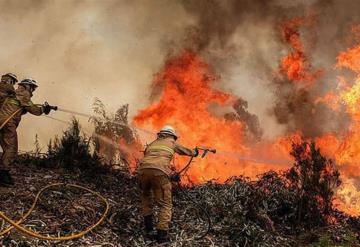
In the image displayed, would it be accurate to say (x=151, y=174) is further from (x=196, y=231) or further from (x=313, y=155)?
(x=313, y=155)

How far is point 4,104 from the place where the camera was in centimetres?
922

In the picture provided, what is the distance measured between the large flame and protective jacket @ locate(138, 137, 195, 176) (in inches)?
184

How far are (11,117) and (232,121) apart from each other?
930 cm

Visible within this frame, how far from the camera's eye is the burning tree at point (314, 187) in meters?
9.69

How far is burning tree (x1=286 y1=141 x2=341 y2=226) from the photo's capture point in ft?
31.8

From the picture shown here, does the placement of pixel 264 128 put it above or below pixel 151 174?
above

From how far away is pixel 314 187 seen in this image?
981cm

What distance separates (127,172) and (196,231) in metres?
3.43

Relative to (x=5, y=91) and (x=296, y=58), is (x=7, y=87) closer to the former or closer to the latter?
(x=5, y=91)

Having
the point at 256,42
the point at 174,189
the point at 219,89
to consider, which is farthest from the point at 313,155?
the point at 256,42

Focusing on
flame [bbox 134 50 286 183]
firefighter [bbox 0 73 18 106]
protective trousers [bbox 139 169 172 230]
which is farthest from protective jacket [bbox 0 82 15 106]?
flame [bbox 134 50 286 183]

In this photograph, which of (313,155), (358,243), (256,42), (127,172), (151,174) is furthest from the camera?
(256,42)

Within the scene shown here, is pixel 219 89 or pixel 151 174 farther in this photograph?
pixel 219 89

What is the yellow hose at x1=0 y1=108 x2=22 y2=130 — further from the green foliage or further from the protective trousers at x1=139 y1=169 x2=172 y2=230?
the protective trousers at x1=139 y1=169 x2=172 y2=230
